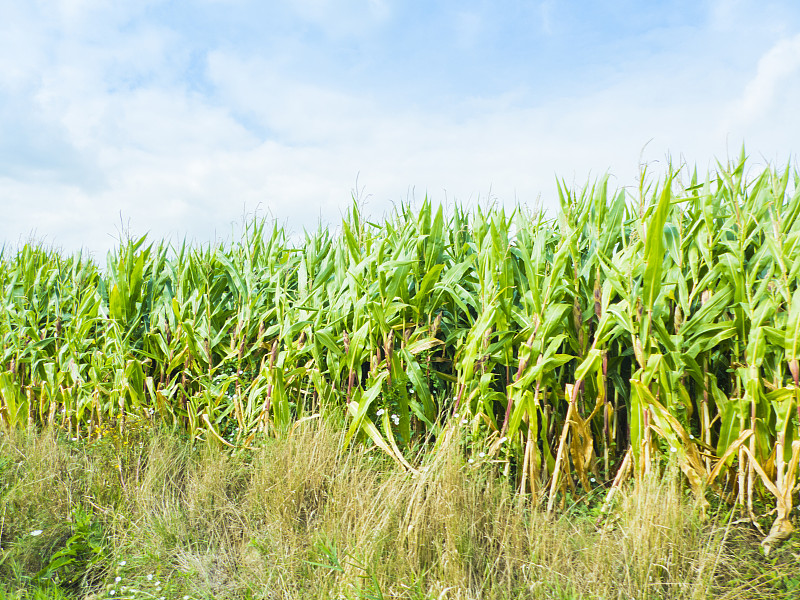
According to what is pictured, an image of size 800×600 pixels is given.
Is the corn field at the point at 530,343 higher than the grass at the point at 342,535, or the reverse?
the corn field at the point at 530,343

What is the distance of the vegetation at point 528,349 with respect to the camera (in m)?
2.56

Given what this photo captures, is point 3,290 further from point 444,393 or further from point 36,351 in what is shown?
point 444,393

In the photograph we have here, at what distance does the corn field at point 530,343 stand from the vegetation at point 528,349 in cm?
1

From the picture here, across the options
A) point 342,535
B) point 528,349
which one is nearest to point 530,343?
point 528,349

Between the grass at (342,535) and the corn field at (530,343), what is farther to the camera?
the corn field at (530,343)

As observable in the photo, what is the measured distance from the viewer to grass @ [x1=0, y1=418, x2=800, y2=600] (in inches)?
87.2

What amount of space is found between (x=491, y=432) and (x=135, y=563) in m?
1.95

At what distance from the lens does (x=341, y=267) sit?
12.4 feet

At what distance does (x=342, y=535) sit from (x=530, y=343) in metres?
1.32

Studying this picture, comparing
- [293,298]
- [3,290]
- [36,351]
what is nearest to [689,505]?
[293,298]

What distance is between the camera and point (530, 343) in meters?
2.84

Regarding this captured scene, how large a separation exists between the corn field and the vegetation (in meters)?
0.01

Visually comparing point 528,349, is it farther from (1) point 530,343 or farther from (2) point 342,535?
(2) point 342,535

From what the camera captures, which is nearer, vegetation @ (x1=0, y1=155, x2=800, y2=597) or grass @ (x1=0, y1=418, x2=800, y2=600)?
grass @ (x1=0, y1=418, x2=800, y2=600)
